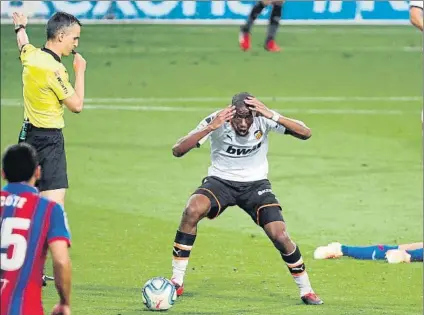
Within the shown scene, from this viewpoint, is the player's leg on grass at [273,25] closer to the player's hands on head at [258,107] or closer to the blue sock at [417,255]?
the blue sock at [417,255]

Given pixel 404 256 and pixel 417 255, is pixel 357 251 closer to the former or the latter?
pixel 404 256

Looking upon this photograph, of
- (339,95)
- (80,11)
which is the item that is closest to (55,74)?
(339,95)

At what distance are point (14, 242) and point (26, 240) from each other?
7 centimetres

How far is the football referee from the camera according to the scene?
10992mm

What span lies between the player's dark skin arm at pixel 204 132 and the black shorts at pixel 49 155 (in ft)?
3.27

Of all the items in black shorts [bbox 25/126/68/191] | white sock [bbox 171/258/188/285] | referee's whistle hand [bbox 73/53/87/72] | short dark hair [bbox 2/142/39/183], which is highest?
short dark hair [bbox 2/142/39/183]

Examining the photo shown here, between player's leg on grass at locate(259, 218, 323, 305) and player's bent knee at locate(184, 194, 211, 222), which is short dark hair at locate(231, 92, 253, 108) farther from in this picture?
player's leg on grass at locate(259, 218, 323, 305)

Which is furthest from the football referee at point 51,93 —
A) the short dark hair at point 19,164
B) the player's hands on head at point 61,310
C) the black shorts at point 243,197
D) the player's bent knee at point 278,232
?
the player's hands on head at point 61,310

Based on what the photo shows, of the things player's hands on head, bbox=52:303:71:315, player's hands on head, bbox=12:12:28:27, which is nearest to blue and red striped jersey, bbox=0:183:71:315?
player's hands on head, bbox=52:303:71:315

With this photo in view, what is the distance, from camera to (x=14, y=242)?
7.13 metres

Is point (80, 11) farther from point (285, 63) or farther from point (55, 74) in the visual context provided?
point (55, 74)

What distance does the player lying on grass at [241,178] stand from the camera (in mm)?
11023

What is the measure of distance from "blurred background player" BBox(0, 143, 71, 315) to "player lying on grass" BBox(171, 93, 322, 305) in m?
3.84

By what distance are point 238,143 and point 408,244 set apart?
2.70 m
